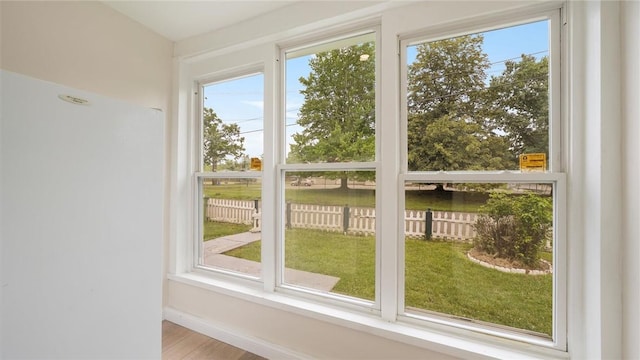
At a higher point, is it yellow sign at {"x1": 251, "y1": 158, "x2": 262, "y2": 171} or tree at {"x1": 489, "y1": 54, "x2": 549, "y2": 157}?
tree at {"x1": 489, "y1": 54, "x2": 549, "y2": 157}

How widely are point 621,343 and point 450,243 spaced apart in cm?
68

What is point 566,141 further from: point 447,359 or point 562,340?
point 447,359

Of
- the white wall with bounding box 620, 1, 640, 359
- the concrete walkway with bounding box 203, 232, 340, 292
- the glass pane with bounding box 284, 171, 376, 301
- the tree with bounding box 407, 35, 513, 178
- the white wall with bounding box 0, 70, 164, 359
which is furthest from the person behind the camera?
the concrete walkway with bounding box 203, 232, 340, 292

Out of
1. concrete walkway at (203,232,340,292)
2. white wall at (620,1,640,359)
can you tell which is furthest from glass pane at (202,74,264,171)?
white wall at (620,1,640,359)

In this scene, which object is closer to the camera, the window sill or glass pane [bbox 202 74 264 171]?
the window sill

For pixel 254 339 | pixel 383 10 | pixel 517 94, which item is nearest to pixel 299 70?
pixel 383 10

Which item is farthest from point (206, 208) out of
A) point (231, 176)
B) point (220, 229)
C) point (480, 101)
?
point (480, 101)

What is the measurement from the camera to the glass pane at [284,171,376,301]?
5.35 feet

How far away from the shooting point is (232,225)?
2.12 m

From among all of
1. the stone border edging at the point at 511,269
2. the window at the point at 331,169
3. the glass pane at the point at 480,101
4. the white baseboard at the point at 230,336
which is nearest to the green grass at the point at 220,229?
the window at the point at 331,169

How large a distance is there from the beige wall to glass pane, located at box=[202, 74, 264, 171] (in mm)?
386

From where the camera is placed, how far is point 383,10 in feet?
4.95

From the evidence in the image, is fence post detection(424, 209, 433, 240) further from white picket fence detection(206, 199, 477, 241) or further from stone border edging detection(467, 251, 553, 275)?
stone border edging detection(467, 251, 553, 275)

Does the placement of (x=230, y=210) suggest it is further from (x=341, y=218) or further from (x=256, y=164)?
(x=341, y=218)
